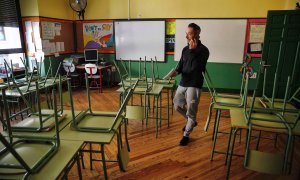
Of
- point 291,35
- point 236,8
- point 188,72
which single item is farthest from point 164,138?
point 236,8

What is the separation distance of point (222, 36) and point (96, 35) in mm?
3272

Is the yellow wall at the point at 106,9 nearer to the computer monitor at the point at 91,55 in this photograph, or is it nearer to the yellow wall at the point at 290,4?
the computer monitor at the point at 91,55

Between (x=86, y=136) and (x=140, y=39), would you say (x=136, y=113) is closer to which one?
(x=86, y=136)

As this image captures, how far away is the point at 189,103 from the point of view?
2.61m

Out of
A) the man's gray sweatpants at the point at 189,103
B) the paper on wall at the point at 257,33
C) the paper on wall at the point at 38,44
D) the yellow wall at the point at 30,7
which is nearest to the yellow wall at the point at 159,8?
the yellow wall at the point at 30,7

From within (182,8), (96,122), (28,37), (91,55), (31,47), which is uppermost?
(182,8)

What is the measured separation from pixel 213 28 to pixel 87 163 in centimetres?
416

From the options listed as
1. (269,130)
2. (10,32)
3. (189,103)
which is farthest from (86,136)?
(10,32)

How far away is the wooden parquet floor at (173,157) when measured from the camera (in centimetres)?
215

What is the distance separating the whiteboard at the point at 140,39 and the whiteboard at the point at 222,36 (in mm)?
498

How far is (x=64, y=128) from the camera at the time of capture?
1.51m

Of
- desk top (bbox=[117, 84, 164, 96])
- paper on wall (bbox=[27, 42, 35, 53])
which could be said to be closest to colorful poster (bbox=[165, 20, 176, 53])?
desk top (bbox=[117, 84, 164, 96])

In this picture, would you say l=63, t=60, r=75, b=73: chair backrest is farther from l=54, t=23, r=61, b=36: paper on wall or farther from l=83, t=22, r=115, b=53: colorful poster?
l=83, t=22, r=115, b=53: colorful poster

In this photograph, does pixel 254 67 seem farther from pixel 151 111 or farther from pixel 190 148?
pixel 190 148
